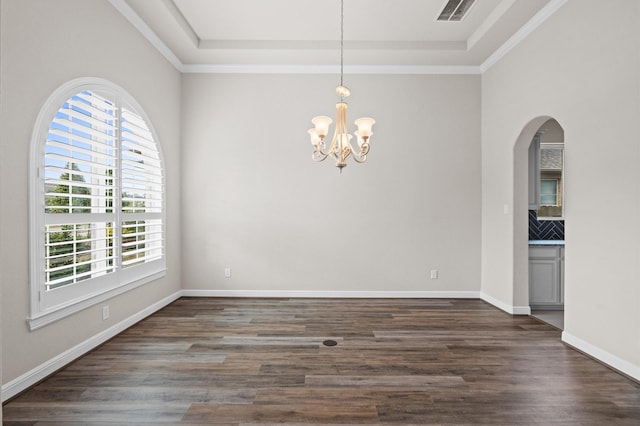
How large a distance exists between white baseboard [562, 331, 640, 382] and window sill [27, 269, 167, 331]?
171 inches

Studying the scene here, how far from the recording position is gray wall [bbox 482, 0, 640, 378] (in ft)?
8.50

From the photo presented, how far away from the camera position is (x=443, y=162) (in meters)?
4.73

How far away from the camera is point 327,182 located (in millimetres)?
4730

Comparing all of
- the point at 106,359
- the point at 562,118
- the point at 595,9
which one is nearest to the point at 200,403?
the point at 106,359

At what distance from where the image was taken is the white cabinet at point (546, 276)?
421 centimetres

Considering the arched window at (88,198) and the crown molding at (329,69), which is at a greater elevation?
the crown molding at (329,69)

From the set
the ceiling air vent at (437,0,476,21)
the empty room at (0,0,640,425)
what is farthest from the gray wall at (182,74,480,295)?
the ceiling air vent at (437,0,476,21)

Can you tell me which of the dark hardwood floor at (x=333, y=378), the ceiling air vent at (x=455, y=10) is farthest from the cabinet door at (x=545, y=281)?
the ceiling air vent at (x=455, y=10)

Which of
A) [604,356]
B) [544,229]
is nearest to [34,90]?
[604,356]

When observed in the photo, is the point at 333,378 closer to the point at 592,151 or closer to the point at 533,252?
the point at 592,151

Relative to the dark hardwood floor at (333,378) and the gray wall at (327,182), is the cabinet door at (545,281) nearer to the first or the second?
the dark hardwood floor at (333,378)

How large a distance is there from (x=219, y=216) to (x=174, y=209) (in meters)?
0.59

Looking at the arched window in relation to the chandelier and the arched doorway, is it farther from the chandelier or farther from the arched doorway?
the arched doorway

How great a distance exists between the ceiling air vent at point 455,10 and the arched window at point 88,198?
11.4ft
